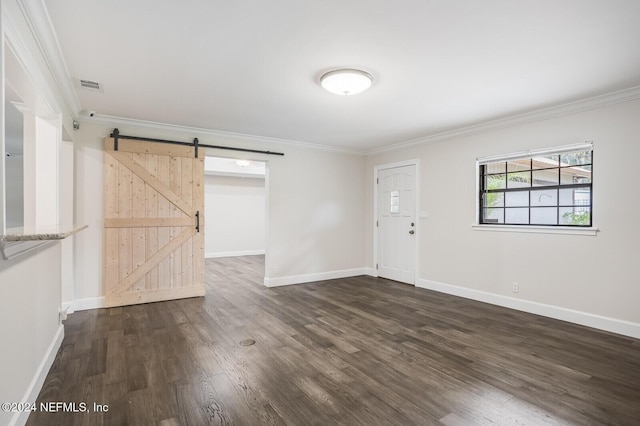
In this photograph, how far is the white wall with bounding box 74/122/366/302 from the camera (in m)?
4.18

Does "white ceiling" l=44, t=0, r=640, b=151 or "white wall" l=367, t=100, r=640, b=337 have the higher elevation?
"white ceiling" l=44, t=0, r=640, b=151

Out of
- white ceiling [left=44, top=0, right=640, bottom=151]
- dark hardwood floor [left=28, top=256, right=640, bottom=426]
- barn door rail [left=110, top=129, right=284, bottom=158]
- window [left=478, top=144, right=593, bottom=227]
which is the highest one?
white ceiling [left=44, top=0, right=640, bottom=151]

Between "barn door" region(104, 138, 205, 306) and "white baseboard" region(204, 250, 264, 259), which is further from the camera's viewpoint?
"white baseboard" region(204, 250, 264, 259)

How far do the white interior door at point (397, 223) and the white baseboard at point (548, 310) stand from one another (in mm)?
691

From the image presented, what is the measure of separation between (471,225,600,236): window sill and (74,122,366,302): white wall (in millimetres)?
2473

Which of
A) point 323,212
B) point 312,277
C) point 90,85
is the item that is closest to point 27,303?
point 90,85

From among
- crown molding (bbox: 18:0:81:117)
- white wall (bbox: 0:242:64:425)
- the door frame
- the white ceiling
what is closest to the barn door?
the white ceiling

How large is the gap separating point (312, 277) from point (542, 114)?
425 cm

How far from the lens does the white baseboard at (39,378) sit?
183 cm

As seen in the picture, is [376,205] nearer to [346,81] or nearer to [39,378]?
[346,81]

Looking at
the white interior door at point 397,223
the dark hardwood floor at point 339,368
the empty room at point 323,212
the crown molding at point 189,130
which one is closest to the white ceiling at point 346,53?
the empty room at point 323,212

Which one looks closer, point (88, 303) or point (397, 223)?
point (88, 303)

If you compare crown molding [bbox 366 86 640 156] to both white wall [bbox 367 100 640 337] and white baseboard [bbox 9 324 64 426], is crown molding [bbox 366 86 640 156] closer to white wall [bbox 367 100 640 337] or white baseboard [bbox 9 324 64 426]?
white wall [bbox 367 100 640 337]

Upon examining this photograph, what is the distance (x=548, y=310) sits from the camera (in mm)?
3914
